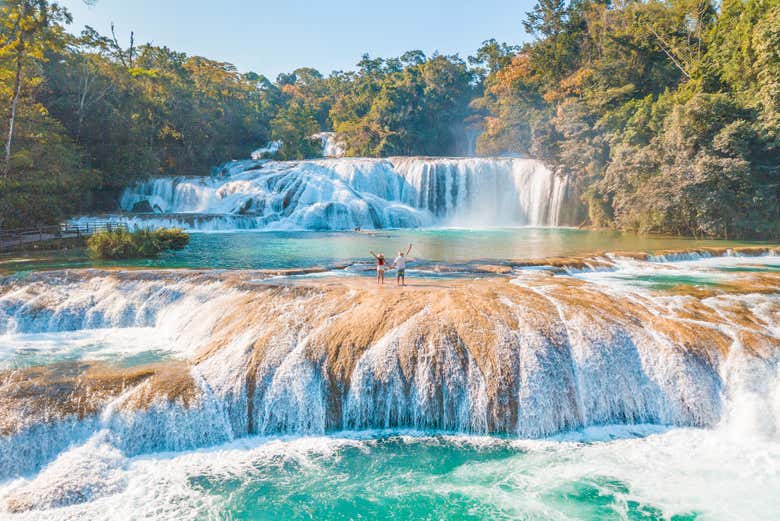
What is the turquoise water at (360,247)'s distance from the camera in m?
17.9

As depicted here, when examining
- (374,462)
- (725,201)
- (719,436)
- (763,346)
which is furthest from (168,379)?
(725,201)

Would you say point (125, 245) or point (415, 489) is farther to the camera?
point (125, 245)

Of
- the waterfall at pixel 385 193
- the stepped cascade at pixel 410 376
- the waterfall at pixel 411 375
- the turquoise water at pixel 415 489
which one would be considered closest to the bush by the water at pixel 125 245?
the waterfall at pixel 411 375

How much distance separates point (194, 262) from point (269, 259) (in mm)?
2604

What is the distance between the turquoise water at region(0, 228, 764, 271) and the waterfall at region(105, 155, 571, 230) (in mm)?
4991

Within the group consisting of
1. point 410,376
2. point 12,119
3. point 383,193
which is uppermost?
point 12,119

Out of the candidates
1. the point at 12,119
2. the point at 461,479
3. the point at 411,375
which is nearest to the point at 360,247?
the point at 411,375

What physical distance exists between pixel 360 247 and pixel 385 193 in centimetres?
1633

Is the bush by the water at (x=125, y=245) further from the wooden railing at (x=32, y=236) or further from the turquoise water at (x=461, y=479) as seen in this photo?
the turquoise water at (x=461, y=479)

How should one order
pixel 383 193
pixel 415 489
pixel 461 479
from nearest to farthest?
1. pixel 415 489
2. pixel 461 479
3. pixel 383 193

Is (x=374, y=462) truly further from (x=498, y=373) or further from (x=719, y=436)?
(x=719, y=436)

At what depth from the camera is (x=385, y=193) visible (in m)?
38.3

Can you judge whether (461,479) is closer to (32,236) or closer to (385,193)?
(32,236)

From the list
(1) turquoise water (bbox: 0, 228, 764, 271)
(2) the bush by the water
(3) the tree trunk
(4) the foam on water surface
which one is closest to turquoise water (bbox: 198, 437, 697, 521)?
(1) turquoise water (bbox: 0, 228, 764, 271)
